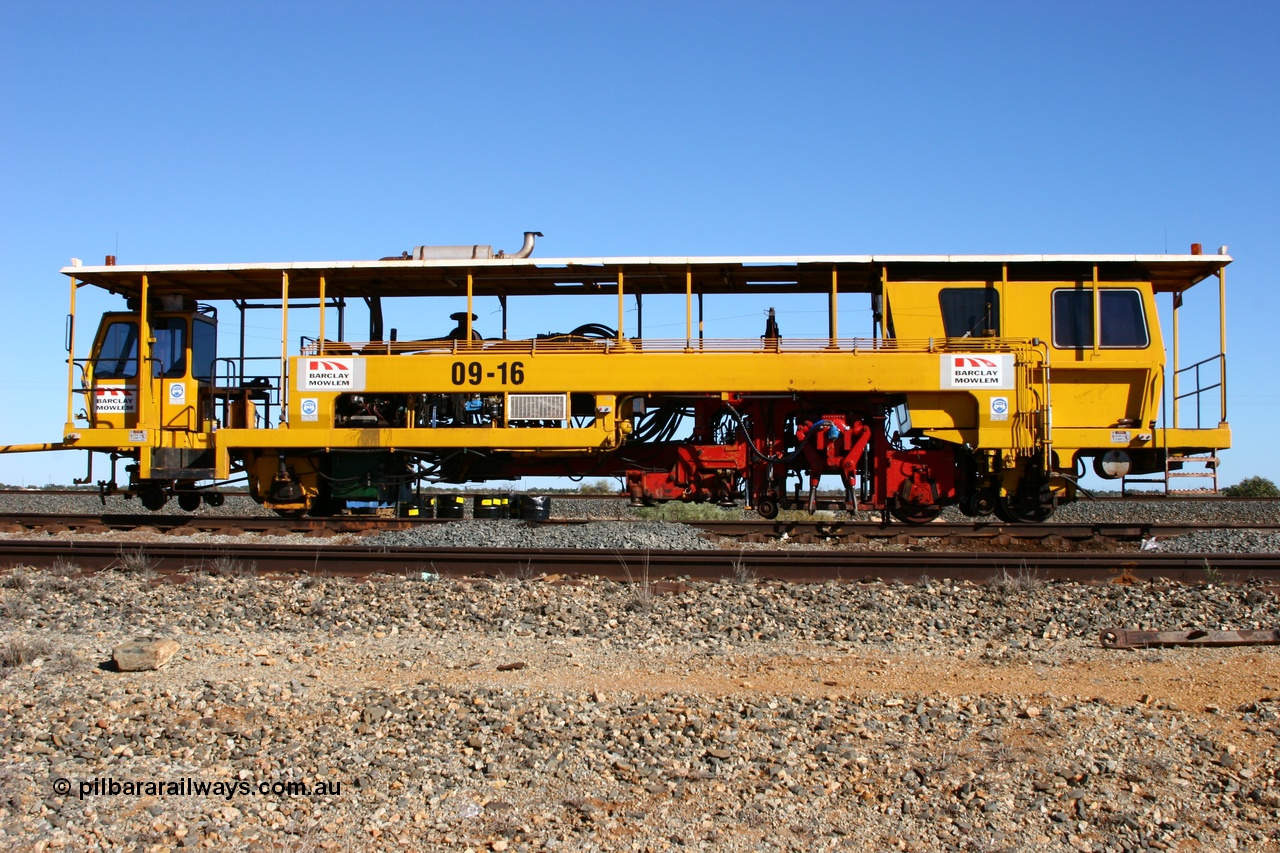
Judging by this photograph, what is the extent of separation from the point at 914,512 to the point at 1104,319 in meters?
3.39

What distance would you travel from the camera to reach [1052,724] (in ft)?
16.5

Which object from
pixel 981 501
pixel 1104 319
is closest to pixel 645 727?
pixel 981 501

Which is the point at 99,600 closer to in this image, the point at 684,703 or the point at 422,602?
the point at 422,602

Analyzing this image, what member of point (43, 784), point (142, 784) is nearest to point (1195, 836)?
point (142, 784)

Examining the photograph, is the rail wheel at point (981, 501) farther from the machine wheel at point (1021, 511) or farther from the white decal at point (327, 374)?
the white decal at point (327, 374)

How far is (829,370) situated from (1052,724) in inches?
301

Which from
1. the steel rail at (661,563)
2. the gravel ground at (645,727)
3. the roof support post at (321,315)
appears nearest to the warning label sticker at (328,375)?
the roof support post at (321,315)

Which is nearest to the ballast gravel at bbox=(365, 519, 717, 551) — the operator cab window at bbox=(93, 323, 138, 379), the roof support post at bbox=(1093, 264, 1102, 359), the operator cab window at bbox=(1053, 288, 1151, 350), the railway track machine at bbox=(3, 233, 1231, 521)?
the railway track machine at bbox=(3, 233, 1231, 521)

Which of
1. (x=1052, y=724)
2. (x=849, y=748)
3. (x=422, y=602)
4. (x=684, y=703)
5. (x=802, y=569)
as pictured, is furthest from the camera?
(x=802, y=569)

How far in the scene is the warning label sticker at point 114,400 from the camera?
1367 cm

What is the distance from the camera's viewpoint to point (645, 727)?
501cm

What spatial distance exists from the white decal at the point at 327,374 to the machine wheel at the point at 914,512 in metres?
7.23

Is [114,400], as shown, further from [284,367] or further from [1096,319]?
[1096,319]

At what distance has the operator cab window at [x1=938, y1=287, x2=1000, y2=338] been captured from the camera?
1267 cm
